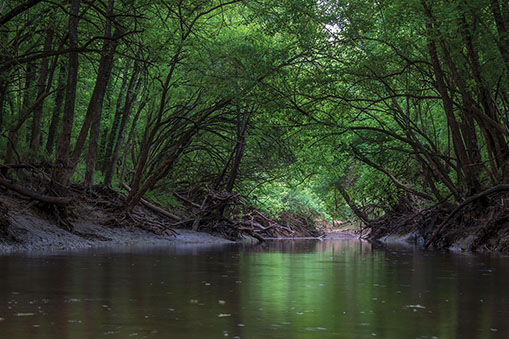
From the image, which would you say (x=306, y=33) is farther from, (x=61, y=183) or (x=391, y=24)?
(x=61, y=183)

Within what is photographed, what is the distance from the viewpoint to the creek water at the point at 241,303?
10.0 ft

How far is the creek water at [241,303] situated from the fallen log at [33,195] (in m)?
3.74

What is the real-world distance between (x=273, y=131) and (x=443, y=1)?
8.44 meters

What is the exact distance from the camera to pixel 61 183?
461 inches

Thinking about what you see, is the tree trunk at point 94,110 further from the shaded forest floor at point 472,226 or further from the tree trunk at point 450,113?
the shaded forest floor at point 472,226

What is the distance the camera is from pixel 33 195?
10.9 metres

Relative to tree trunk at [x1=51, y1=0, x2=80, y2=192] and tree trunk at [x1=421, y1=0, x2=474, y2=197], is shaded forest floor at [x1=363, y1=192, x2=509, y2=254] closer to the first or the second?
tree trunk at [x1=421, y1=0, x2=474, y2=197]

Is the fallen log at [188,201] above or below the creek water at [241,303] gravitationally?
above

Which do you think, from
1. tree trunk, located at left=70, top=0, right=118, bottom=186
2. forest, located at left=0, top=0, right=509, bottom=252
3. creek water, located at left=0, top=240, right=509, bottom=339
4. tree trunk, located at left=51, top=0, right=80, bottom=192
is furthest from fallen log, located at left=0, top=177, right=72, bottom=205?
creek water, located at left=0, top=240, right=509, bottom=339

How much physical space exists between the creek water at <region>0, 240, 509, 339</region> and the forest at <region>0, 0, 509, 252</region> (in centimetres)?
329

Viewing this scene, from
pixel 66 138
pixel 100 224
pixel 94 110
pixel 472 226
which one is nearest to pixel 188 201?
pixel 100 224

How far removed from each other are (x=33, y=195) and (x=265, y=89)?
634 centimetres

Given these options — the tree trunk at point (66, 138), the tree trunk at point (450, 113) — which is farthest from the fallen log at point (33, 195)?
the tree trunk at point (450, 113)

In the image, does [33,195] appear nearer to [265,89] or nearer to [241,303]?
[265,89]
